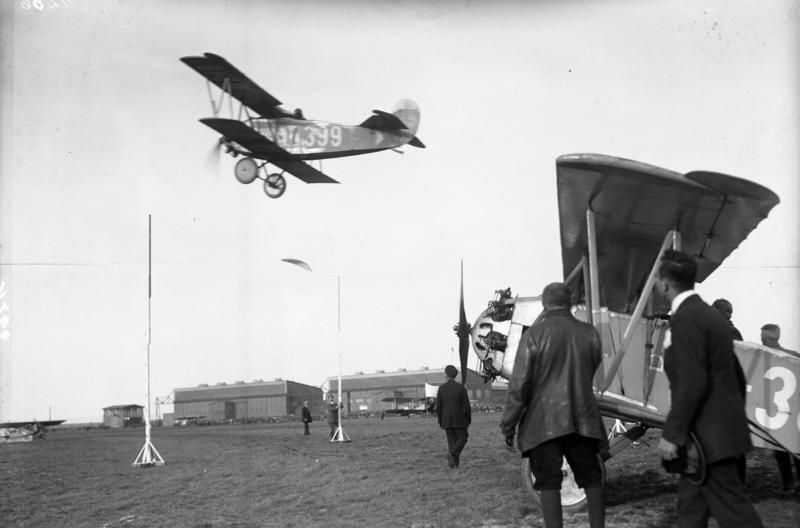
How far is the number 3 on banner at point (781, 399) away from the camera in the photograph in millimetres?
6098

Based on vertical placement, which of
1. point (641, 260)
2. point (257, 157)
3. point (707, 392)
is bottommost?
point (707, 392)

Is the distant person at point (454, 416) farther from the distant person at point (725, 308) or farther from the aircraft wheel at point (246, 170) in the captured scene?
the aircraft wheel at point (246, 170)

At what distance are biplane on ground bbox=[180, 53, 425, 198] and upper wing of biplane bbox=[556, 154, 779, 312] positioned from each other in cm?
557

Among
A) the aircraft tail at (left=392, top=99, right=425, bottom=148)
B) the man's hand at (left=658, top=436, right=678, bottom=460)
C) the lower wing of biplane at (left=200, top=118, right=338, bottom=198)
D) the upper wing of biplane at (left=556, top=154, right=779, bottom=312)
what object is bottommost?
the man's hand at (left=658, top=436, right=678, bottom=460)

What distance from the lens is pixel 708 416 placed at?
127 inches

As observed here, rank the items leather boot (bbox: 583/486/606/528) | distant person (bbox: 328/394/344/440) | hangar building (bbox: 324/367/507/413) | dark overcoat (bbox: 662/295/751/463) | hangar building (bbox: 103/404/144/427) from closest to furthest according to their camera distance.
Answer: dark overcoat (bbox: 662/295/751/463), leather boot (bbox: 583/486/606/528), distant person (bbox: 328/394/344/440), hangar building (bbox: 103/404/144/427), hangar building (bbox: 324/367/507/413)

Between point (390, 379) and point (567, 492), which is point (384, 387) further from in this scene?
point (567, 492)

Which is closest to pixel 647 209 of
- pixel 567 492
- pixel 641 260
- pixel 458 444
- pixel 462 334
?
pixel 641 260

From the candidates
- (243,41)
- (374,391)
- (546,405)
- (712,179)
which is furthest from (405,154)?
(374,391)

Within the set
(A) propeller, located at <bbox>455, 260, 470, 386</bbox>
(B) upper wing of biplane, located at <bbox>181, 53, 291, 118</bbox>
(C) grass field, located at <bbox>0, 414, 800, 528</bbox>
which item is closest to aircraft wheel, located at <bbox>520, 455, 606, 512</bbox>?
(C) grass field, located at <bbox>0, 414, 800, 528</bbox>

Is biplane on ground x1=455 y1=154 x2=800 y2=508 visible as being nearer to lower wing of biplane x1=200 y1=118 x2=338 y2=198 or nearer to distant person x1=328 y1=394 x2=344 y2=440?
lower wing of biplane x1=200 y1=118 x2=338 y2=198

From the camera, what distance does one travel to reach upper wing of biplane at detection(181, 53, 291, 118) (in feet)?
35.5

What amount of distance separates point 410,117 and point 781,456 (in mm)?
8332

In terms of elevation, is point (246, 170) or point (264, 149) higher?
point (264, 149)
